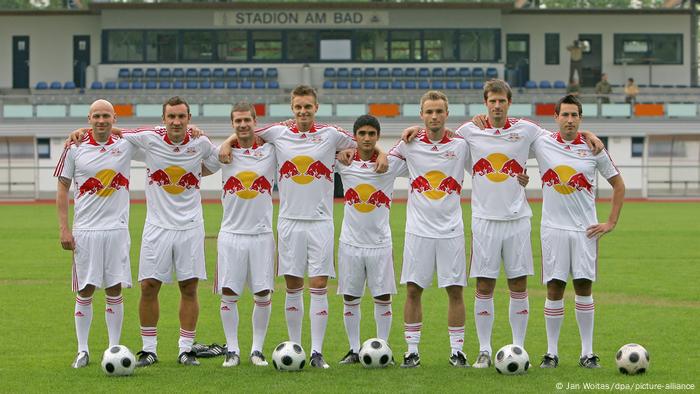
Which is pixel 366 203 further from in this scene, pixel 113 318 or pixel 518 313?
pixel 113 318

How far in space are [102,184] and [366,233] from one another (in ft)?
8.13

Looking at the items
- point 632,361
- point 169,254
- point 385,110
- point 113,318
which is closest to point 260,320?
point 169,254

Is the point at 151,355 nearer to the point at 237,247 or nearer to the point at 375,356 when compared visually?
the point at 237,247

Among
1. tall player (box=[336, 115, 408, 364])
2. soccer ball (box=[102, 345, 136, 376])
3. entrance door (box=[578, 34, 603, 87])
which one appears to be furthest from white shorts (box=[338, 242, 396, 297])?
entrance door (box=[578, 34, 603, 87])

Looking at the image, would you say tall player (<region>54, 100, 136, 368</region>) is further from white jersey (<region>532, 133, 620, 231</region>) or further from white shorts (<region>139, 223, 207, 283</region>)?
white jersey (<region>532, 133, 620, 231</region>)

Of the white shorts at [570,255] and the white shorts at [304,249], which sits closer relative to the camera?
the white shorts at [570,255]

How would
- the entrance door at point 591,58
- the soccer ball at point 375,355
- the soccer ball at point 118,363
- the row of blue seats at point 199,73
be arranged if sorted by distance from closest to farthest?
the soccer ball at point 118,363, the soccer ball at point 375,355, the row of blue seats at point 199,73, the entrance door at point 591,58

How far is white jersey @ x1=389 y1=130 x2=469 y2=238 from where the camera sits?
1059cm

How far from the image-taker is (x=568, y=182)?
1050cm

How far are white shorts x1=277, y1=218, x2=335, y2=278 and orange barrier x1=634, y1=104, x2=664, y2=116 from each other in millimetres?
39240

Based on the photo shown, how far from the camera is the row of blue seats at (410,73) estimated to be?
55594 mm

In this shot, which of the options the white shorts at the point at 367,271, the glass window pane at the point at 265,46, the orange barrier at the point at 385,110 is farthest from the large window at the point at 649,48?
the white shorts at the point at 367,271

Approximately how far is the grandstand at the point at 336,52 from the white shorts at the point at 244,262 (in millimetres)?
37692

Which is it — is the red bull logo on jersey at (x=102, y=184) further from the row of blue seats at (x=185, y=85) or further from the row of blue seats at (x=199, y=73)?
the row of blue seats at (x=199, y=73)
